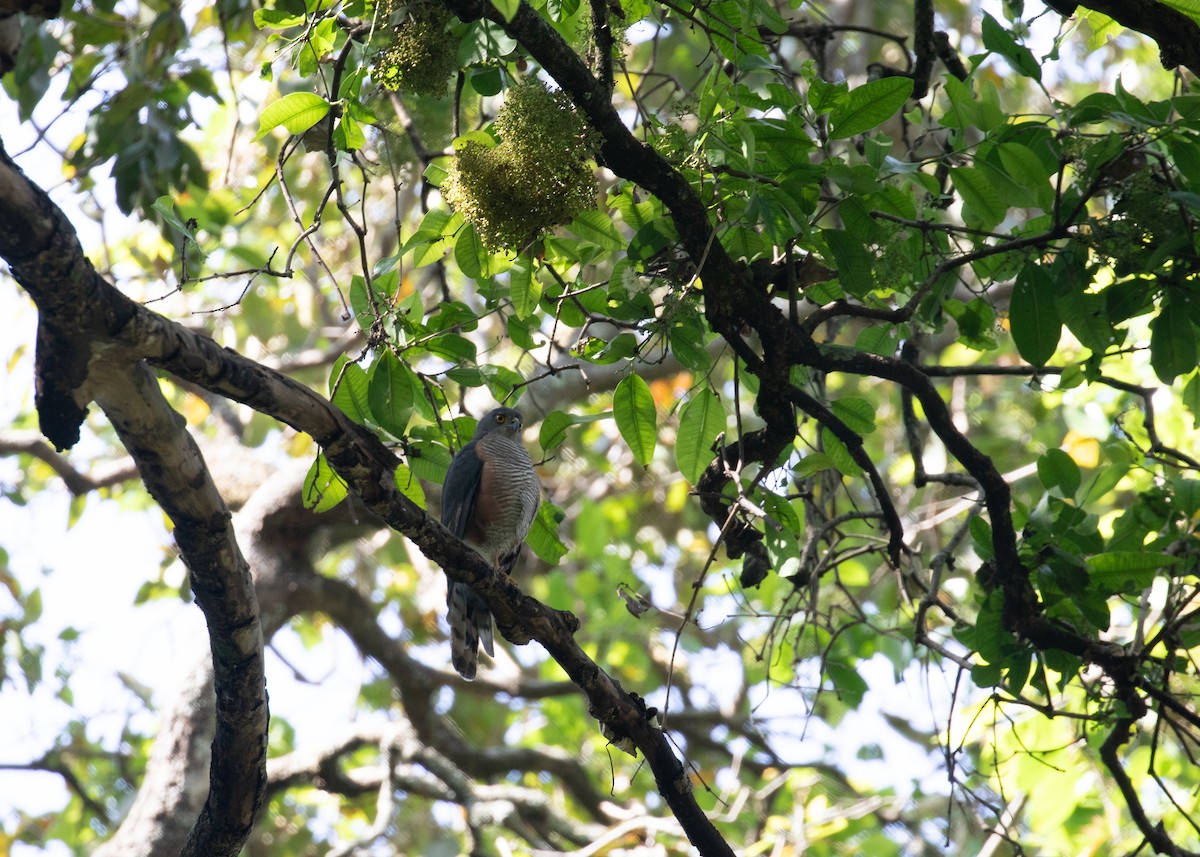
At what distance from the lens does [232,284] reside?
25.4 feet

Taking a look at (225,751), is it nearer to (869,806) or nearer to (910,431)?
(910,431)

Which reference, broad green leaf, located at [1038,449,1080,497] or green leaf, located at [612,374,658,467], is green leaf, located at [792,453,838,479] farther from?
broad green leaf, located at [1038,449,1080,497]

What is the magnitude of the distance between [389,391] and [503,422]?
9.21ft

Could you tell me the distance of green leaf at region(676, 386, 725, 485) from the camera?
9.23 feet

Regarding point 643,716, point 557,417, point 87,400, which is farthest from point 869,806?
point 87,400

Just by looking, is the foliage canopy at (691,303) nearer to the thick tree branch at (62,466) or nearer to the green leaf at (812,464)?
the green leaf at (812,464)

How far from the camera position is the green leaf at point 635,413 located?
8.86 feet

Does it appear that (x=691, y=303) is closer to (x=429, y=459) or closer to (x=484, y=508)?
(x=429, y=459)

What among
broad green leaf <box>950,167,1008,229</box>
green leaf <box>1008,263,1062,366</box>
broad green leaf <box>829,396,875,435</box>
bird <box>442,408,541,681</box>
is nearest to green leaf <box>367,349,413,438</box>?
broad green leaf <box>829,396,875,435</box>

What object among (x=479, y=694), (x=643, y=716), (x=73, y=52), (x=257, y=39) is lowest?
(x=643, y=716)

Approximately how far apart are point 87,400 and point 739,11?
1725 millimetres

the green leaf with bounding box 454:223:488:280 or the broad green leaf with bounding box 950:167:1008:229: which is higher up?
the green leaf with bounding box 454:223:488:280

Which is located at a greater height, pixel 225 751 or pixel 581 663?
pixel 581 663

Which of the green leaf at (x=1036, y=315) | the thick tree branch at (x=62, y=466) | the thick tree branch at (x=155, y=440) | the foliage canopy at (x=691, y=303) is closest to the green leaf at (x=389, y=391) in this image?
the foliage canopy at (x=691, y=303)
